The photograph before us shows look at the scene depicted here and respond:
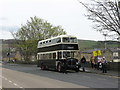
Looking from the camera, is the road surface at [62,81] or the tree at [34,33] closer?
the road surface at [62,81]

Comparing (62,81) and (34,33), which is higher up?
(34,33)

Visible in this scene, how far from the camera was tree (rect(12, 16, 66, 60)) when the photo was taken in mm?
64625

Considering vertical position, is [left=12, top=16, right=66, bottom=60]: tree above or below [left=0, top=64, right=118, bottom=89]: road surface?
above

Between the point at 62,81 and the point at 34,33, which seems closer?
the point at 62,81

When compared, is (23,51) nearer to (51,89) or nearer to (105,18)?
(105,18)

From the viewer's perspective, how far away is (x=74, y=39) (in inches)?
1126

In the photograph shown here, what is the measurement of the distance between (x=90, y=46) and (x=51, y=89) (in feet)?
329

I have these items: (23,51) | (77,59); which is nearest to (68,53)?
(77,59)

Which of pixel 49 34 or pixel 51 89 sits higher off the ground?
pixel 49 34

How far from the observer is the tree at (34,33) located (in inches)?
2544

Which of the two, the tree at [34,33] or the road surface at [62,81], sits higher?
the tree at [34,33]

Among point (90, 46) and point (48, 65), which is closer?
point (48, 65)

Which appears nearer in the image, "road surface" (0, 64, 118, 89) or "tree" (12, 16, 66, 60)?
"road surface" (0, 64, 118, 89)

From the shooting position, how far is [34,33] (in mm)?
65938
